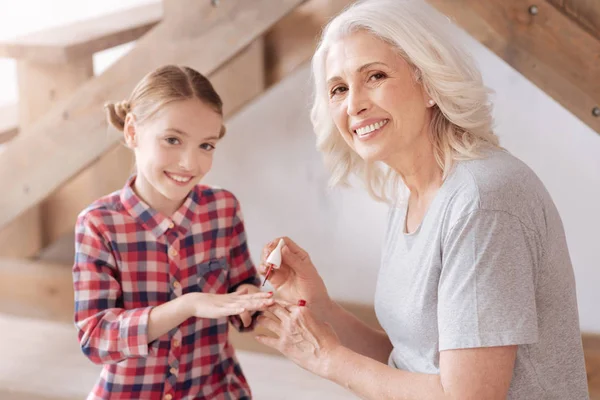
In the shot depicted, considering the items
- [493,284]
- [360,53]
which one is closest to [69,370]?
[360,53]

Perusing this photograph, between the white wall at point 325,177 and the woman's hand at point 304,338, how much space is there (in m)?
1.61

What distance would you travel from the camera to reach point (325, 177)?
3324 mm

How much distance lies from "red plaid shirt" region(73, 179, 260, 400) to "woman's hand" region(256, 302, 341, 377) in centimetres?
19

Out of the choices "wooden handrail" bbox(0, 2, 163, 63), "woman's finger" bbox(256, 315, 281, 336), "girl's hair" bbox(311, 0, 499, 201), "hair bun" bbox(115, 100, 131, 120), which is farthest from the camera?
"wooden handrail" bbox(0, 2, 163, 63)

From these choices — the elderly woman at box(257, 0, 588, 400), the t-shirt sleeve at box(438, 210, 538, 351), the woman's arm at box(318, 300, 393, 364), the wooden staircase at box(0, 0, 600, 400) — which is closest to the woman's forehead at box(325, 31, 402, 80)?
the elderly woman at box(257, 0, 588, 400)

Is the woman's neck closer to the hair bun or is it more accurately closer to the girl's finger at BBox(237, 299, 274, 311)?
the girl's finger at BBox(237, 299, 274, 311)

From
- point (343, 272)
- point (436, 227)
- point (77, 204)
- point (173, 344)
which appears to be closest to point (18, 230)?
point (77, 204)

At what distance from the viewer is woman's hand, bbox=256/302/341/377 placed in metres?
1.59

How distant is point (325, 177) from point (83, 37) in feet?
3.59

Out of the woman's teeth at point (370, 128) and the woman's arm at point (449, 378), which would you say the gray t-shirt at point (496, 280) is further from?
the woman's teeth at point (370, 128)

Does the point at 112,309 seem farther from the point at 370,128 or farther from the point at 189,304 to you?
the point at 370,128

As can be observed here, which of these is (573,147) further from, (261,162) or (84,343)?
(84,343)

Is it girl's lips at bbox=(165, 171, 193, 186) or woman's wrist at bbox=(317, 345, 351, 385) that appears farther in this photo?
girl's lips at bbox=(165, 171, 193, 186)

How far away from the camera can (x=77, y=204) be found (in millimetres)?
3455
